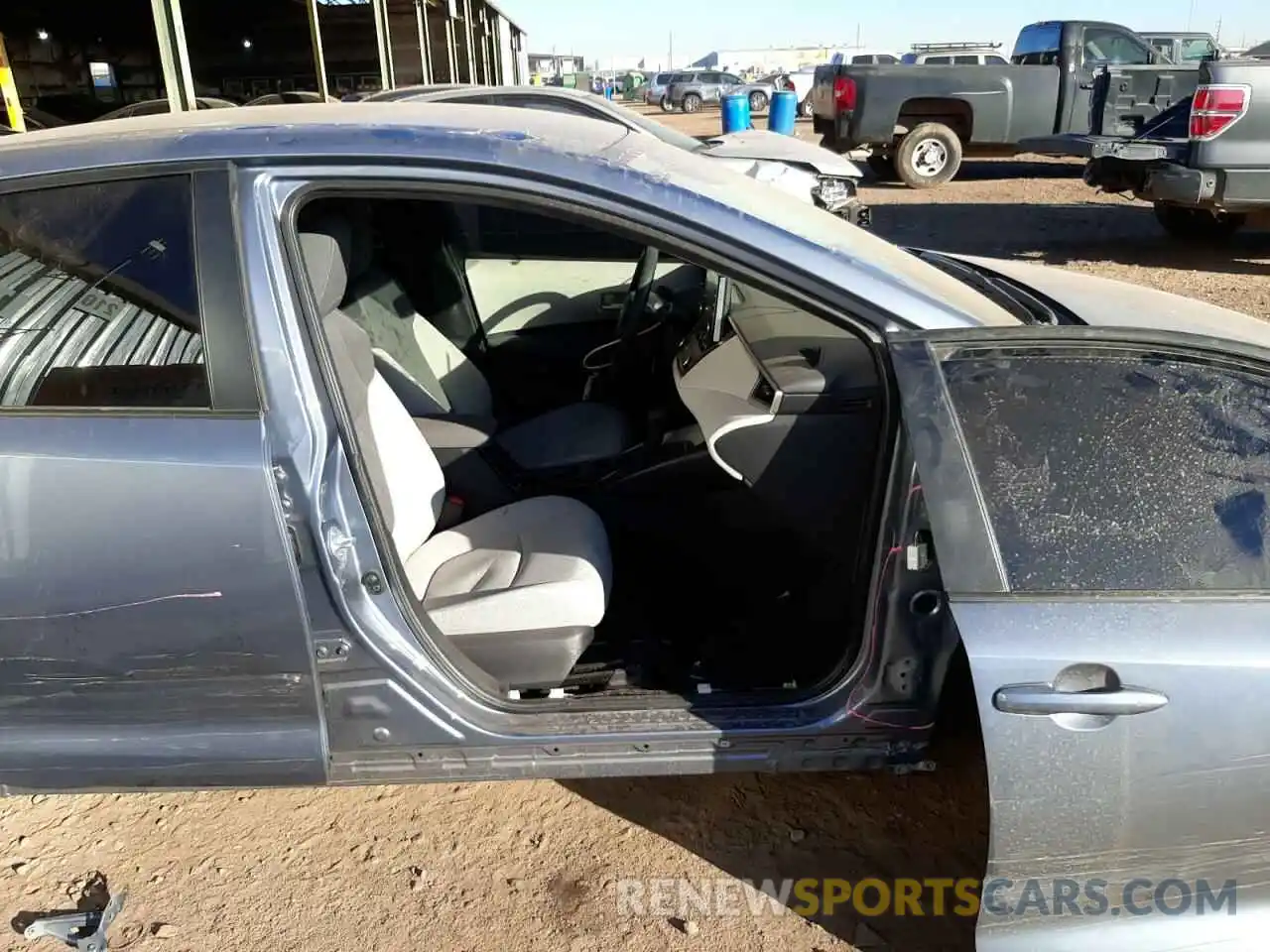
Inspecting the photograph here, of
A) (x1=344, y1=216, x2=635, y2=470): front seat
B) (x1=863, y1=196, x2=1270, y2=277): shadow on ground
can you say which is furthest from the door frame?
(x1=863, y1=196, x2=1270, y2=277): shadow on ground

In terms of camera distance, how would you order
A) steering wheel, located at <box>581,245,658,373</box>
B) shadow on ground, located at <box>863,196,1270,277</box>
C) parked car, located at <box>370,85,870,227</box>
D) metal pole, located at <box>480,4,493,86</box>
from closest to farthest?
steering wheel, located at <box>581,245,658,373</box>
parked car, located at <box>370,85,870,227</box>
shadow on ground, located at <box>863,196,1270,277</box>
metal pole, located at <box>480,4,493,86</box>

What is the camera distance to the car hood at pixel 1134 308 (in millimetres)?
2172

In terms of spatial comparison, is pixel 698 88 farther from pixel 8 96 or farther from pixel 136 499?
pixel 136 499

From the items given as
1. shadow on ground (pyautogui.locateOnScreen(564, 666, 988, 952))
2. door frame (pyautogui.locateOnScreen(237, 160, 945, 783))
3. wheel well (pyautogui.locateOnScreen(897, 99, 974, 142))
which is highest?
wheel well (pyautogui.locateOnScreen(897, 99, 974, 142))

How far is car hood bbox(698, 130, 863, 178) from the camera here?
22.1ft

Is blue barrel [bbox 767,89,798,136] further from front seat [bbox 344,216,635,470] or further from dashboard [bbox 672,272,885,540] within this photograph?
dashboard [bbox 672,272,885,540]

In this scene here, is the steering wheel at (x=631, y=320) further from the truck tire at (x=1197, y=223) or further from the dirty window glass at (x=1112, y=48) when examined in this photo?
the dirty window glass at (x=1112, y=48)

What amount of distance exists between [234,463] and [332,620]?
342 mm

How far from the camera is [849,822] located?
2311 mm

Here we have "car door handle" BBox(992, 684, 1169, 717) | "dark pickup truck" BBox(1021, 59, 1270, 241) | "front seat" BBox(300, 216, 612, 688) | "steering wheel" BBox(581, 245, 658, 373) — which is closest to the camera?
"car door handle" BBox(992, 684, 1169, 717)

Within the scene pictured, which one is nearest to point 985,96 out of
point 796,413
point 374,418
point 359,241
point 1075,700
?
point 359,241

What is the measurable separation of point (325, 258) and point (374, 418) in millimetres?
373

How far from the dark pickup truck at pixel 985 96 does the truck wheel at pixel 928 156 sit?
1cm

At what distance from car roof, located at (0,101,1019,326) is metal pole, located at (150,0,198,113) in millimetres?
7537
